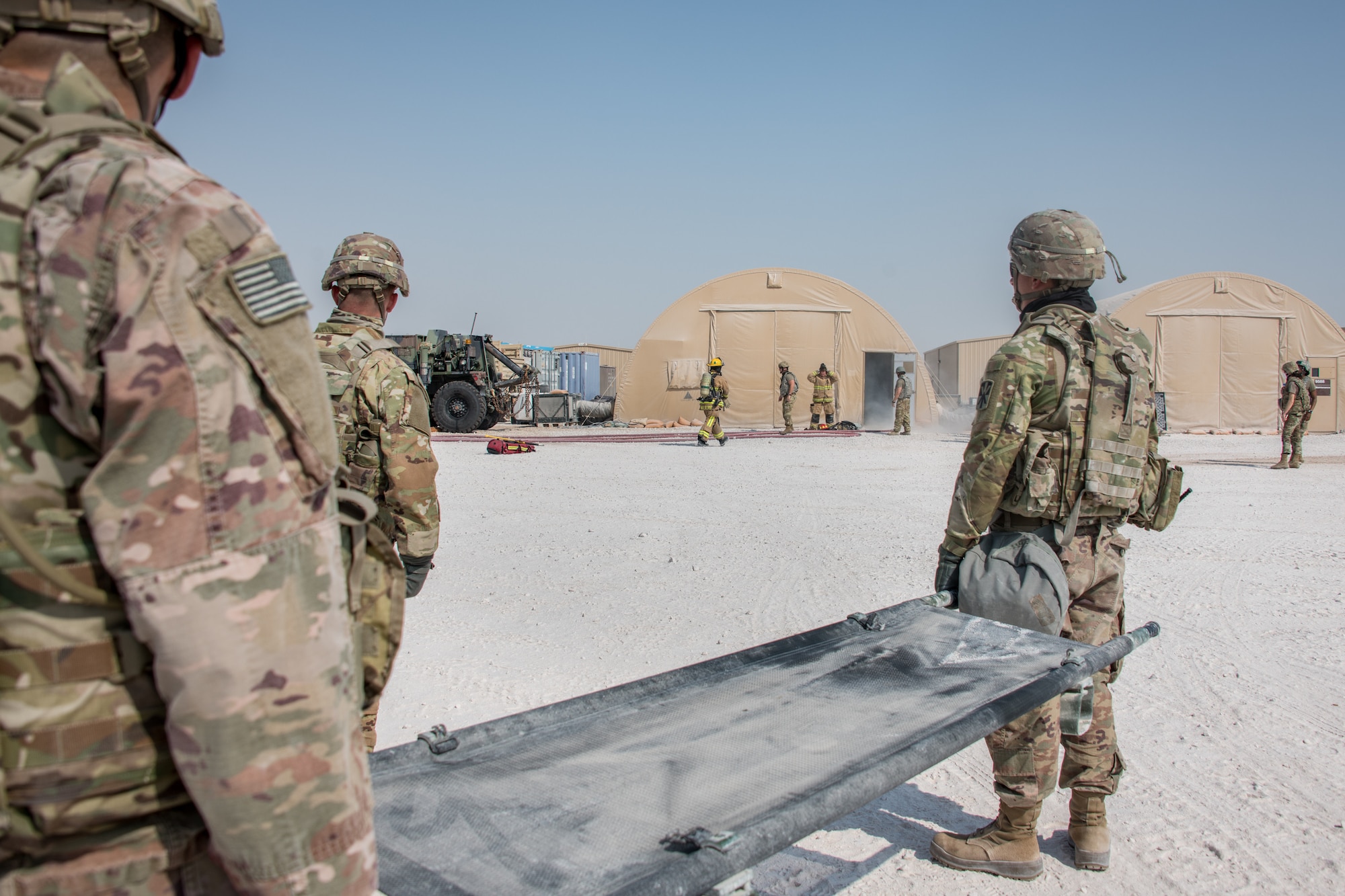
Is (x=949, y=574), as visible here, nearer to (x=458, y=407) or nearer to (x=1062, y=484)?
(x=1062, y=484)

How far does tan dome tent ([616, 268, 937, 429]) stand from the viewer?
1009 inches

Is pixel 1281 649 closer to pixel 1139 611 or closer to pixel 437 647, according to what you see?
pixel 1139 611

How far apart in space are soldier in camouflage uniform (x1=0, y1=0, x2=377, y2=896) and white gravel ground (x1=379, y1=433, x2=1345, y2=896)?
2077 mm

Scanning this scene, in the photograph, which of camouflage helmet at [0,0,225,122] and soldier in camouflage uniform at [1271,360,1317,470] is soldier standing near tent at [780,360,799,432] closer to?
soldier in camouflage uniform at [1271,360,1317,470]

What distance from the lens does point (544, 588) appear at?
235 inches

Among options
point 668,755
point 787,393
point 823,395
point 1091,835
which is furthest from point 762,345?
point 668,755

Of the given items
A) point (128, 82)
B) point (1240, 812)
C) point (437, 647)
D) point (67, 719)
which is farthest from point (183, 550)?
point (437, 647)

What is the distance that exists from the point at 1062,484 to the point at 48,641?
9.25 feet

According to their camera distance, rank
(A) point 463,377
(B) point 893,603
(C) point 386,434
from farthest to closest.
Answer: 1. (A) point 463,377
2. (B) point 893,603
3. (C) point 386,434

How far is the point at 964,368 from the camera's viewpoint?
107 ft

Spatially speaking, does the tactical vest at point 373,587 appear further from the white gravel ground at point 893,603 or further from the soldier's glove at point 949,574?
the soldier's glove at point 949,574

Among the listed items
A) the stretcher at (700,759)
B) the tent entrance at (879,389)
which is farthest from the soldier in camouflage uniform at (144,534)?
the tent entrance at (879,389)

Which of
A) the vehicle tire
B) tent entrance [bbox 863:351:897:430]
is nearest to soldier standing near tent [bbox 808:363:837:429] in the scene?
tent entrance [bbox 863:351:897:430]

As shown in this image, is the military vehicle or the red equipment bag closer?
the red equipment bag
